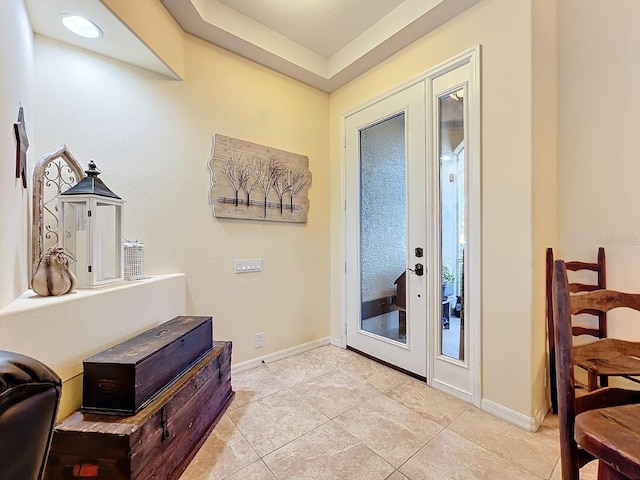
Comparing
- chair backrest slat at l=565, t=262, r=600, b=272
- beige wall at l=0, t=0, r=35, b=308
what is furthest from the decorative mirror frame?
chair backrest slat at l=565, t=262, r=600, b=272

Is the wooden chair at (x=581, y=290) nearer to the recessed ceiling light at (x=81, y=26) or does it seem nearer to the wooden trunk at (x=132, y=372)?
the wooden trunk at (x=132, y=372)

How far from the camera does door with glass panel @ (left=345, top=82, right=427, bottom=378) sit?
7.67ft

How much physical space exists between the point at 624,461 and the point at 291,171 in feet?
8.74

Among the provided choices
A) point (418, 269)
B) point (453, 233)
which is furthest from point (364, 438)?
point (453, 233)

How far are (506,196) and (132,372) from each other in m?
2.26

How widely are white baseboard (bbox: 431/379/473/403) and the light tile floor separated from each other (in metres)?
0.04

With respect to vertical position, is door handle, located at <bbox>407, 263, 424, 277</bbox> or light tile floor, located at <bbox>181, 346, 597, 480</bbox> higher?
door handle, located at <bbox>407, 263, 424, 277</bbox>

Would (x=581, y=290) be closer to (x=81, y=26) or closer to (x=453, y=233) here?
(x=453, y=233)

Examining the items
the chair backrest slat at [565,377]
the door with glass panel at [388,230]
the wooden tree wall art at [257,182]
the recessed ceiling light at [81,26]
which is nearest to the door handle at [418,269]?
the door with glass panel at [388,230]

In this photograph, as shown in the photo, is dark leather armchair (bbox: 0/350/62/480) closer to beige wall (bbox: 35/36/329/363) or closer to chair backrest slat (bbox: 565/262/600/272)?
beige wall (bbox: 35/36/329/363)

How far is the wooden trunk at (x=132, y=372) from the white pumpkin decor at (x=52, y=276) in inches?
15.0

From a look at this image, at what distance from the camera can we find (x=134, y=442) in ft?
3.76

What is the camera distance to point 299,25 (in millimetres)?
2426

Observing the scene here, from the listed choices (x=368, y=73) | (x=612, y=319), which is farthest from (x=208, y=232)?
(x=612, y=319)
